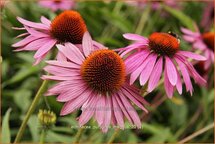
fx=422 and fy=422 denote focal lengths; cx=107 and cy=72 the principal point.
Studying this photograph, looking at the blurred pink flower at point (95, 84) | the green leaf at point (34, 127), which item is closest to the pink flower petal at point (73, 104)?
the blurred pink flower at point (95, 84)

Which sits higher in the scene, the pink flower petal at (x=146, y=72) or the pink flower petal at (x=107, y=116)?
the pink flower petal at (x=146, y=72)

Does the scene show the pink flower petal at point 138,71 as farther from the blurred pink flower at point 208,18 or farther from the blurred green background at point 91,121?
the blurred pink flower at point 208,18

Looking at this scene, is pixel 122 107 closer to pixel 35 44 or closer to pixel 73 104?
pixel 73 104

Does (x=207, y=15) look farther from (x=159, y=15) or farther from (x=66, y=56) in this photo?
(x=66, y=56)

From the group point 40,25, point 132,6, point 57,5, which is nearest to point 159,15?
point 132,6

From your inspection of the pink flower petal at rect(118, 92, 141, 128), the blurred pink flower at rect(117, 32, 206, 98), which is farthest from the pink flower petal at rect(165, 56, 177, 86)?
the pink flower petal at rect(118, 92, 141, 128)

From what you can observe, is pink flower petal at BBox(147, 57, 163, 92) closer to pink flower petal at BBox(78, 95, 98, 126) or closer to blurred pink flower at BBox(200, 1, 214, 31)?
pink flower petal at BBox(78, 95, 98, 126)

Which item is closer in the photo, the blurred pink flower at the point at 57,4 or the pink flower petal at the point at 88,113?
the pink flower petal at the point at 88,113

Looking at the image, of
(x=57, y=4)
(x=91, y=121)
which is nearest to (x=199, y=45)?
(x=91, y=121)
